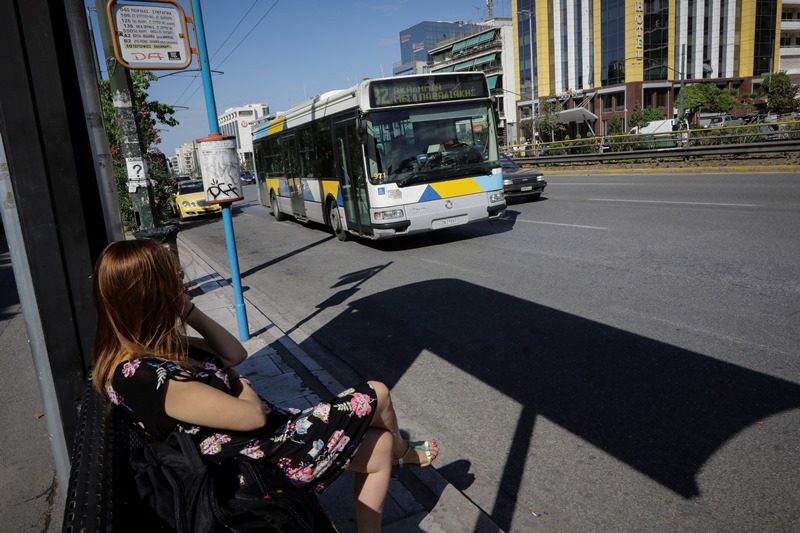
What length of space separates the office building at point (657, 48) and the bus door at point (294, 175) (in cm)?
4793

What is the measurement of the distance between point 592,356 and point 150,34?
4908 mm

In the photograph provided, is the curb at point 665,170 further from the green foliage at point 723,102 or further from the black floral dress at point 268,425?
the green foliage at point 723,102

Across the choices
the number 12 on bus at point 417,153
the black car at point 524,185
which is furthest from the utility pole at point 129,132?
the black car at point 524,185

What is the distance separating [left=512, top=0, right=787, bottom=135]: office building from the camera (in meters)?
61.4

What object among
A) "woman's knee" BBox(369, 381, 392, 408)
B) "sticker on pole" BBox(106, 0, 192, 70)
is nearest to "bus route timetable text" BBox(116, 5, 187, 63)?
"sticker on pole" BBox(106, 0, 192, 70)

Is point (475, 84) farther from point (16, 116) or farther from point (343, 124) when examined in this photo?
point (16, 116)

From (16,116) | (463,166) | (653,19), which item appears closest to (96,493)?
(16,116)

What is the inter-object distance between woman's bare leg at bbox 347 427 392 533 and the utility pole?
464cm

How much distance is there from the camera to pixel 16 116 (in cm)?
257

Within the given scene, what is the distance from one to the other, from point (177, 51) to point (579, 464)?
5.00m

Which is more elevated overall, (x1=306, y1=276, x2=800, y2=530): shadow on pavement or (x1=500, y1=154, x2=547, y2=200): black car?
(x1=500, y1=154, x2=547, y2=200): black car

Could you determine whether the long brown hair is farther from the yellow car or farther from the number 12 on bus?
the yellow car

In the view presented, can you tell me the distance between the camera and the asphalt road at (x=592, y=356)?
3.16 metres

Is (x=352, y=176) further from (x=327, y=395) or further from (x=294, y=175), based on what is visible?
(x=327, y=395)
